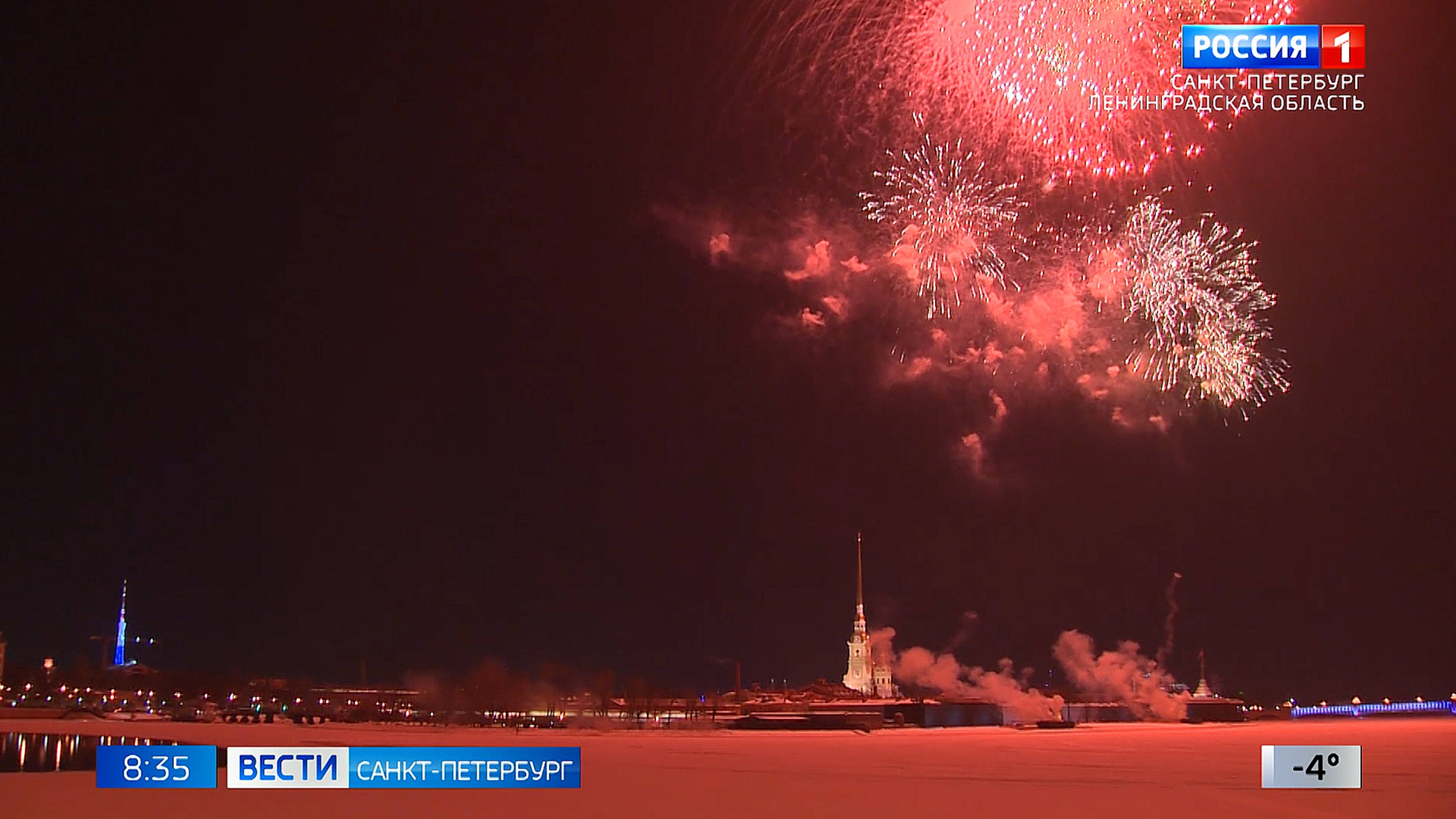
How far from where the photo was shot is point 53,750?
174 ft

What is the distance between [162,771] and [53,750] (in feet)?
89.1

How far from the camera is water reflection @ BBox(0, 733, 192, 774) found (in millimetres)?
41844

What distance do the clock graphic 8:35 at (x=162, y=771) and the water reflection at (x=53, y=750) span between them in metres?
9.67

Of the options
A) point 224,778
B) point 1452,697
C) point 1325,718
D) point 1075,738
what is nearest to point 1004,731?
point 1075,738

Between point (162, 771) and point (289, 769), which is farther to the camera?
point (162, 771)

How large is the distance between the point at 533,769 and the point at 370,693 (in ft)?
501

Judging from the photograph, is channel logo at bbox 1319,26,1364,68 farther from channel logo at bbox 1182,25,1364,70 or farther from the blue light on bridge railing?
the blue light on bridge railing

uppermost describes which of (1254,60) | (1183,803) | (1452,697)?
(1254,60)

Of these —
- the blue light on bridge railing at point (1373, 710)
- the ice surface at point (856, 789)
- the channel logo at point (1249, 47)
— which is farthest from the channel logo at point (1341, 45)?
the blue light on bridge railing at point (1373, 710)

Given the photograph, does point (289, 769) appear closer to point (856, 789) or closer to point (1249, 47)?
point (856, 789)

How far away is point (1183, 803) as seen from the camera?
93.7 ft

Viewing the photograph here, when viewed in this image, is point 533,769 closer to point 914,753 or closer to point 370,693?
point 914,753

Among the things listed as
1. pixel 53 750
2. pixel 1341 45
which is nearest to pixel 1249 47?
pixel 1341 45

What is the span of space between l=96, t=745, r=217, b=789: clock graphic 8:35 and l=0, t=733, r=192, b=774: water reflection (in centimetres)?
967
